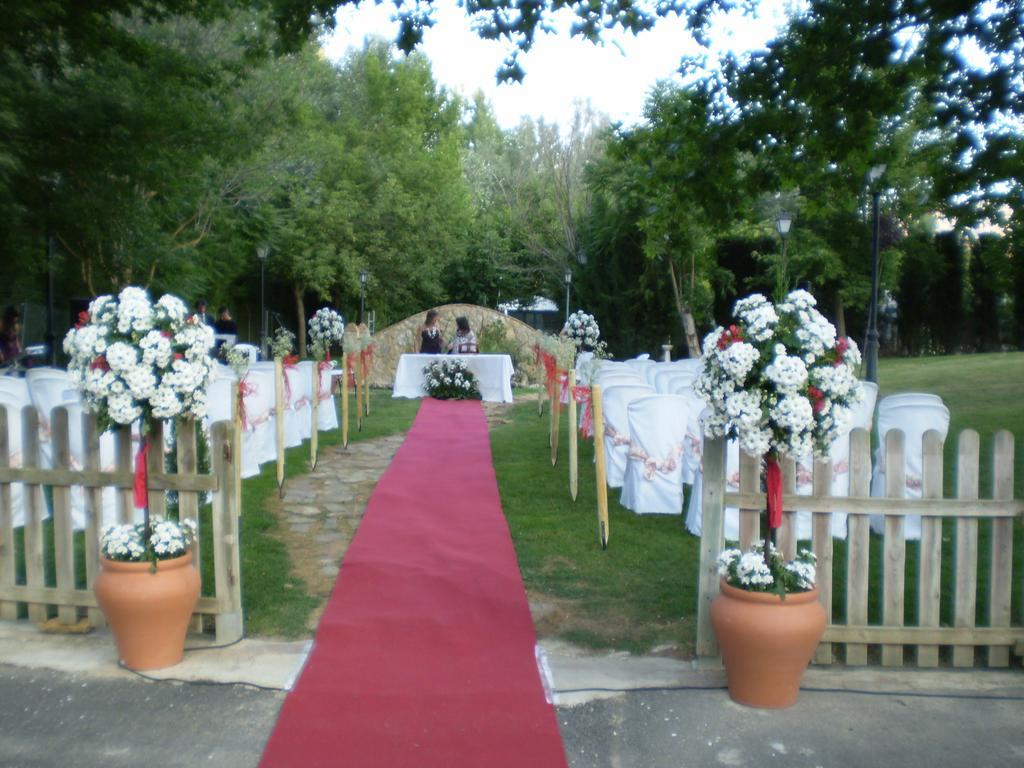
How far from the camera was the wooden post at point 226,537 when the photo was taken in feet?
16.0

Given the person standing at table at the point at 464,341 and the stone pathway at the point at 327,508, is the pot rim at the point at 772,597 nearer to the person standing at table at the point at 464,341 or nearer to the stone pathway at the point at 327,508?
the stone pathway at the point at 327,508

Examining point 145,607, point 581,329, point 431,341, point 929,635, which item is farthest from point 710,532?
point 431,341

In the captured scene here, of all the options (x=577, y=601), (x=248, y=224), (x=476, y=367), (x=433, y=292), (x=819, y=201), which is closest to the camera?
(x=577, y=601)

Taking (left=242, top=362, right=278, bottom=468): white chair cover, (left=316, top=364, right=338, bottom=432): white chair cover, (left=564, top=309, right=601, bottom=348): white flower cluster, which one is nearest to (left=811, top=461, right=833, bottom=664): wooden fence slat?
(left=242, top=362, right=278, bottom=468): white chair cover

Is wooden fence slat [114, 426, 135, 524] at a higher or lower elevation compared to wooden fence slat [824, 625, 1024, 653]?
higher

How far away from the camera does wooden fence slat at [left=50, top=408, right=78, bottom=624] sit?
511 centimetres

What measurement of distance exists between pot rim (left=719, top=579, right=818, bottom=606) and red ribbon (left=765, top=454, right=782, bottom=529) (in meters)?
0.36

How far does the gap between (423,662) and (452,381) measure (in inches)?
585

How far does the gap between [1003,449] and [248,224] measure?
28.0 metres

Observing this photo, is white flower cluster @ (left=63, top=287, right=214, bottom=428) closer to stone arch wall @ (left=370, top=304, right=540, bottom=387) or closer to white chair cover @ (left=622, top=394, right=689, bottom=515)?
white chair cover @ (left=622, top=394, right=689, bottom=515)

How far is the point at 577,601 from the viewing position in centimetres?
600

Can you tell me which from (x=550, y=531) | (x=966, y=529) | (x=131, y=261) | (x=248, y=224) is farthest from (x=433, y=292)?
(x=966, y=529)

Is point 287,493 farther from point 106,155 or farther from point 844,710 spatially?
point 844,710

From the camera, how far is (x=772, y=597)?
4.22 m
